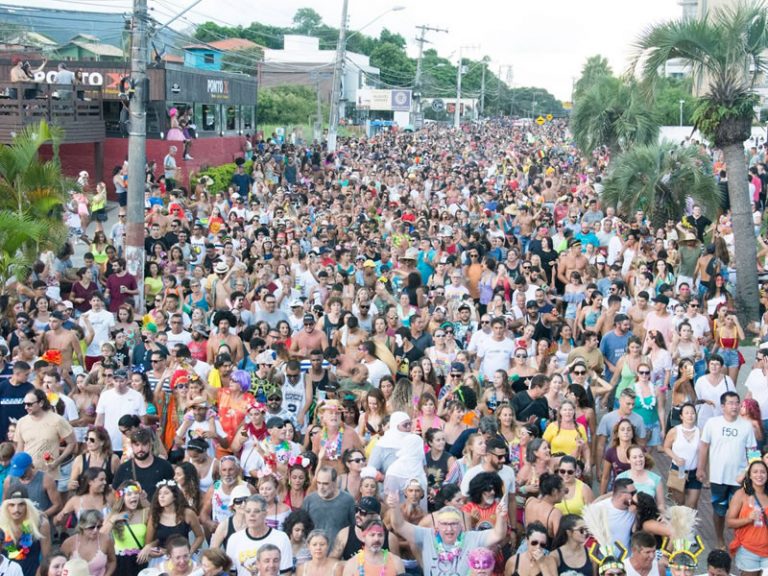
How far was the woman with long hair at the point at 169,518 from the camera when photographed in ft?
27.0

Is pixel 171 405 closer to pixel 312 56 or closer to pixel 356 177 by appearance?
pixel 356 177

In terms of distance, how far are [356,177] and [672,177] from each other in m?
12.2

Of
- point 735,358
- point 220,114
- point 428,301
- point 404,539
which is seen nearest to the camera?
point 404,539

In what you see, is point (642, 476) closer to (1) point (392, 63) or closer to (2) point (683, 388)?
(2) point (683, 388)

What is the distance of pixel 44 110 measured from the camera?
26.9 metres

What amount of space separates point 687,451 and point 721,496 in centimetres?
45

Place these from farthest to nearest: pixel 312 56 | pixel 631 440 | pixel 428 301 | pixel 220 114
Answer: pixel 312 56, pixel 220 114, pixel 428 301, pixel 631 440

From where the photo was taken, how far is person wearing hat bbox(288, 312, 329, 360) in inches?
507

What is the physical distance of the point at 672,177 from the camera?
23.1 m

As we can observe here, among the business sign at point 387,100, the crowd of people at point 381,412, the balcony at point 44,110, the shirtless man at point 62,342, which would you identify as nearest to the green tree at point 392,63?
the business sign at point 387,100

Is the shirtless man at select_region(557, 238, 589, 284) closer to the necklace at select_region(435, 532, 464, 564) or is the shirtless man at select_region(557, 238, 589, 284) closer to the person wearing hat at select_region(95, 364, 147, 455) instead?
the person wearing hat at select_region(95, 364, 147, 455)

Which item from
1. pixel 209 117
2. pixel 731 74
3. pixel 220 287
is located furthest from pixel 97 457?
pixel 209 117

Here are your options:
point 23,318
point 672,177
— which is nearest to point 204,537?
point 23,318

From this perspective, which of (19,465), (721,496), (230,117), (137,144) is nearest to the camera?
(19,465)
